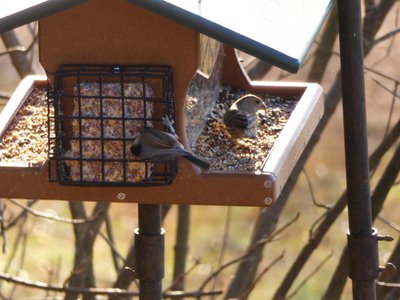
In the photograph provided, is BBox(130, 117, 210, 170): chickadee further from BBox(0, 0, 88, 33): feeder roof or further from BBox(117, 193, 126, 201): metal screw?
BBox(0, 0, 88, 33): feeder roof

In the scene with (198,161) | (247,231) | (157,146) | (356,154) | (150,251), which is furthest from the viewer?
(247,231)

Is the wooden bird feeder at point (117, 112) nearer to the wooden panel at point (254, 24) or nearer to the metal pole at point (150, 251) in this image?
the wooden panel at point (254, 24)

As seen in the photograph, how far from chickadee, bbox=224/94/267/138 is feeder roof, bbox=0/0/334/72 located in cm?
36

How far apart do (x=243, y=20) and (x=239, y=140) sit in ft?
1.60

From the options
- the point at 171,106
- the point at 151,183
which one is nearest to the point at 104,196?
the point at 151,183

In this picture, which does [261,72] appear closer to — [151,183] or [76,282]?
[76,282]

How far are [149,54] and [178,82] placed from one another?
11cm

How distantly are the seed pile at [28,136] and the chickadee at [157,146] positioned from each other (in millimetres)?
389

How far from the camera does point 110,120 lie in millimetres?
2656

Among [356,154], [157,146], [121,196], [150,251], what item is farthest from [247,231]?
[157,146]

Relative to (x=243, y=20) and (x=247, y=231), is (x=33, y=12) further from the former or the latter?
(x=247, y=231)

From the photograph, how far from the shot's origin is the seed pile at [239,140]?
9.16 ft

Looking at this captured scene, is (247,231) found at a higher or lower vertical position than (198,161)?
lower

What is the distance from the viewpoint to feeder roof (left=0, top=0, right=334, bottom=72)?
7.88ft
